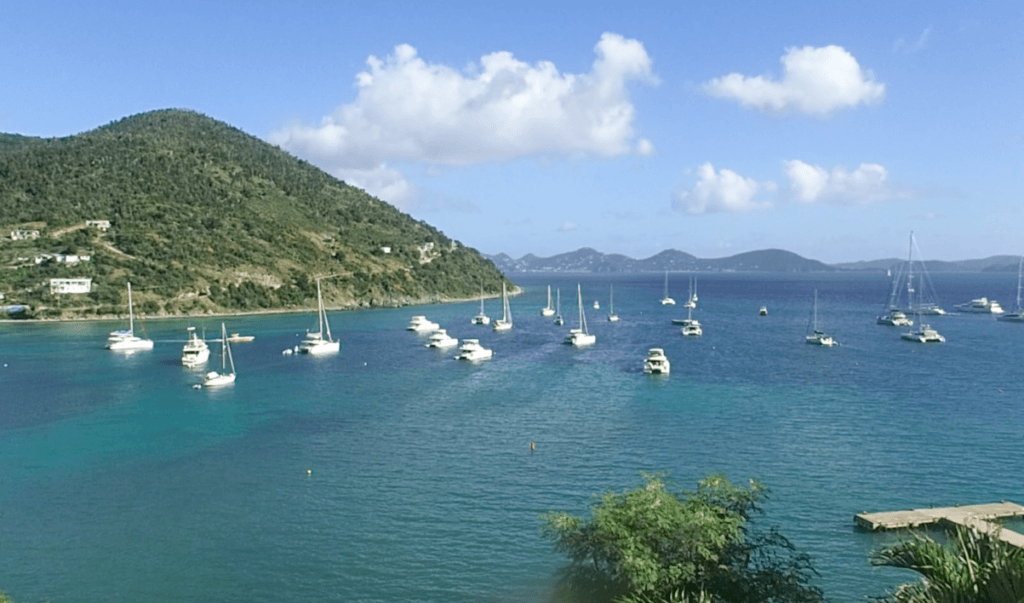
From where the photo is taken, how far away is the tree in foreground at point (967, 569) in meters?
10.0

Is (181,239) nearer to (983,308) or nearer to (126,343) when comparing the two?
(126,343)

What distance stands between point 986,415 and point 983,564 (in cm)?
4999

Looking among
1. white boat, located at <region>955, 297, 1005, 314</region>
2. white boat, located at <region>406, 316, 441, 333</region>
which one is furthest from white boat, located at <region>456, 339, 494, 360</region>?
white boat, located at <region>955, 297, 1005, 314</region>

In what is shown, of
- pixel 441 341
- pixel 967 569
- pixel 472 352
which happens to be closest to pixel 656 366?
pixel 472 352

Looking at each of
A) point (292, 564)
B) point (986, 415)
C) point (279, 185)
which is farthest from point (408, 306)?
point (292, 564)

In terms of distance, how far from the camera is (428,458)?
43469 mm

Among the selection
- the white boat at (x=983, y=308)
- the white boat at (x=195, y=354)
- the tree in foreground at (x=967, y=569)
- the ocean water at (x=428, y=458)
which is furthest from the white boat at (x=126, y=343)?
the white boat at (x=983, y=308)

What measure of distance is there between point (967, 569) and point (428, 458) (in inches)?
1378

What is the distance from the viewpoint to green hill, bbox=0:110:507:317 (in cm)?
13462

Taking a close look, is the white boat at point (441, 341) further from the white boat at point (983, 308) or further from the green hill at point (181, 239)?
the white boat at point (983, 308)

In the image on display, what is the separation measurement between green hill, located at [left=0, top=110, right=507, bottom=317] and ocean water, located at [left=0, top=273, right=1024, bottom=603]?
169ft

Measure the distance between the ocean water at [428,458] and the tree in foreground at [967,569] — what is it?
55.9 ft

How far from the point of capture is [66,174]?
16488cm

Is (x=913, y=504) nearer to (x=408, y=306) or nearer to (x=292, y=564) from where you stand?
(x=292, y=564)
